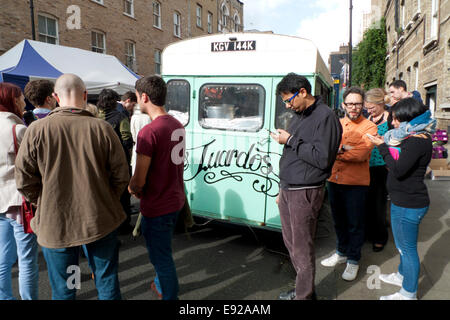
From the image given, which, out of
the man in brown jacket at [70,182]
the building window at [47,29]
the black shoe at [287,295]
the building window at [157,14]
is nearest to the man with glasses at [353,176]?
the black shoe at [287,295]

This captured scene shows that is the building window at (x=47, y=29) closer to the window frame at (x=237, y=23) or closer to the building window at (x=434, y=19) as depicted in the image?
the building window at (x=434, y=19)

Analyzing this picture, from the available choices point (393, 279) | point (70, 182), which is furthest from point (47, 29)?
point (393, 279)

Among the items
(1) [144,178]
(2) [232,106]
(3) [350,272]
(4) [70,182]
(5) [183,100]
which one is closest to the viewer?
(4) [70,182]

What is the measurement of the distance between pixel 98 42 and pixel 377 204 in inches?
563

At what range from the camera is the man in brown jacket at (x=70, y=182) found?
192 centimetres

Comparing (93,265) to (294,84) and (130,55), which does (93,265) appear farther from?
(130,55)

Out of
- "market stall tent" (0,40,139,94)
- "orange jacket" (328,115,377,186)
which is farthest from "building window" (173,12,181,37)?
"orange jacket" (328,115,377,186)

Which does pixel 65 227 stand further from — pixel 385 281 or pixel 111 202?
pixel 385 281

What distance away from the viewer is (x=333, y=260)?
144 inches

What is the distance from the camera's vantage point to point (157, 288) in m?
3.03

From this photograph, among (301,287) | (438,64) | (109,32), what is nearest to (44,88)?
(301,287)

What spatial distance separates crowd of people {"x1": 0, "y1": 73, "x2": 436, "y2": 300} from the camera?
197 cm

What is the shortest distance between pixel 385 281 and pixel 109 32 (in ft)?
50.4

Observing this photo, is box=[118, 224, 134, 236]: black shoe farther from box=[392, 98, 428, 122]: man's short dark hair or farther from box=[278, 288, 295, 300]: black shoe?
box=[392, 98, 428, 122]: man's short dark hair
